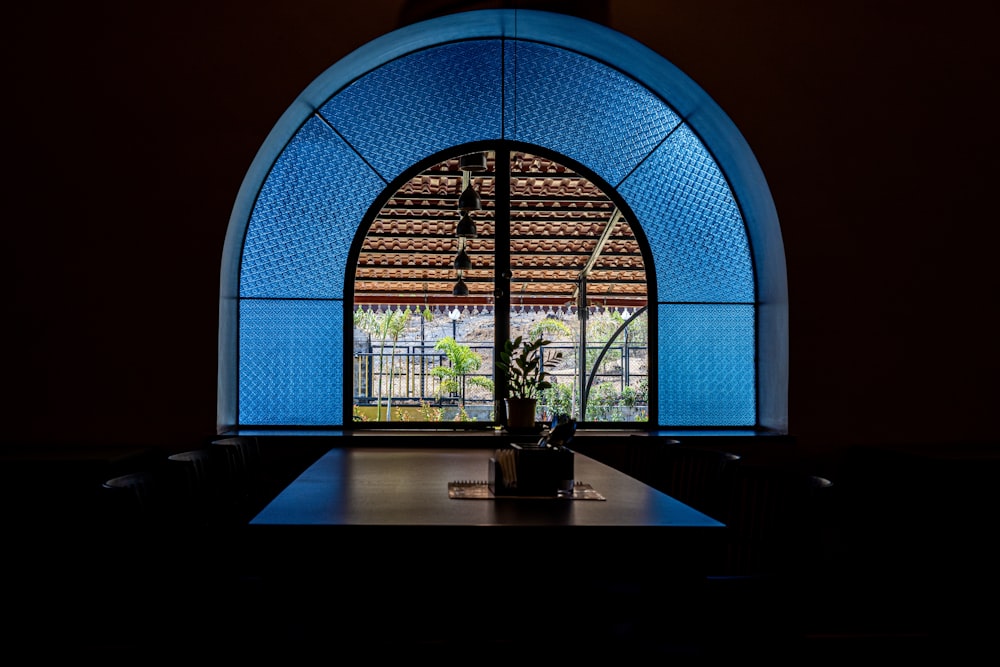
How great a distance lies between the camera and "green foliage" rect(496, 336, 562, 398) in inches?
153

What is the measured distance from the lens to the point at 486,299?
15.6ft

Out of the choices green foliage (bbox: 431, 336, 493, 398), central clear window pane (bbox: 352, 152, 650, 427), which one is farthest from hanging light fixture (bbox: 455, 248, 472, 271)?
green foliage (bbox: 431, 336, 493, 398)

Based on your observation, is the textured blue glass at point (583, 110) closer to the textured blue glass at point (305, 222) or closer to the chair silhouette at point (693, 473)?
the textured blue glass at point (305, 222)

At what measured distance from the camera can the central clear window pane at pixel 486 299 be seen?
474 cm

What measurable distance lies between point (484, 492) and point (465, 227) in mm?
2426

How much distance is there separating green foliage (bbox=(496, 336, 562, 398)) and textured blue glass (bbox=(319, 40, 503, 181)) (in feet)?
3.77
